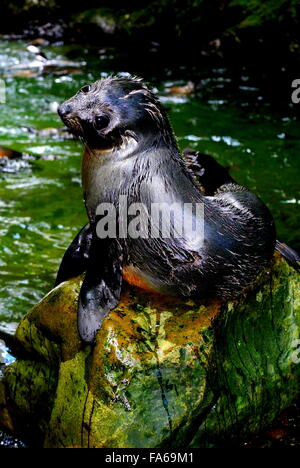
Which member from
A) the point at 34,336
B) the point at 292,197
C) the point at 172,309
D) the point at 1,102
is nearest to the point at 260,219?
the point at 172,309

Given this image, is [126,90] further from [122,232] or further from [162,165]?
[122,232]

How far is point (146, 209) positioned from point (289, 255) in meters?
1.12

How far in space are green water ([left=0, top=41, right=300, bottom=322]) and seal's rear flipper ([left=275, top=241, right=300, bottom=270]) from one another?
1.67 meters

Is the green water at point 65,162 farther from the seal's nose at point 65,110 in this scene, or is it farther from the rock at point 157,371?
the seal's nose at point 65,110

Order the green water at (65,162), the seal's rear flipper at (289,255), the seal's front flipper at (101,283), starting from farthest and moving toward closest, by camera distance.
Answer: the green water at (65,162) < the seal's rear flipper at (289,255) < the seal's front flipper at (101,283)

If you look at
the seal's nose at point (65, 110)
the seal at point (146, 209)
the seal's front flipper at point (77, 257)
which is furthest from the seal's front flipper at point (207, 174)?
the seal's nose at point (65, 110)

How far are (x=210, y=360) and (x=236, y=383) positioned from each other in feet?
0.98

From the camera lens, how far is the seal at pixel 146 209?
283 centimetres

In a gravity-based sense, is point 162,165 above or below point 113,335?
above

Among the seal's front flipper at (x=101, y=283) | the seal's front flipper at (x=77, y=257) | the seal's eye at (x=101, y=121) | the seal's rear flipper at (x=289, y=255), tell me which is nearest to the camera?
the seal's eye at (x=101, y=121)

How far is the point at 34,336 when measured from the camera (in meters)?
3.38

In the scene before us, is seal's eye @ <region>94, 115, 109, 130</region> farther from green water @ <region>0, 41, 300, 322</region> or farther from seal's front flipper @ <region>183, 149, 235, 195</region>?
green water @ <region>0, 41, 300, 322</region>

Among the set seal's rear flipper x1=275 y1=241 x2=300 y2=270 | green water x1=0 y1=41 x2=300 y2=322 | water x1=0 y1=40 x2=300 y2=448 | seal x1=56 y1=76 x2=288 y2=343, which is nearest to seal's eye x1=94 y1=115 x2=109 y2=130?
seal x1=56 y1=76 x2=288 y2=343

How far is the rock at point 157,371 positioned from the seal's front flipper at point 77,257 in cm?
13
